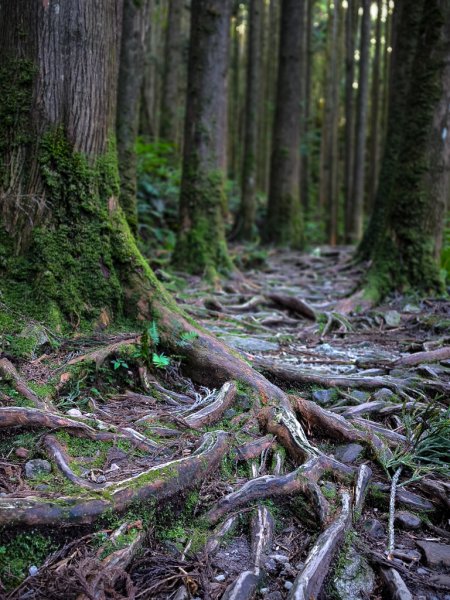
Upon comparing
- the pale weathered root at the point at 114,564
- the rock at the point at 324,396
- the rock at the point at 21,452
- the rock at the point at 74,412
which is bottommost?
the pale weathered root at the point at 114,564

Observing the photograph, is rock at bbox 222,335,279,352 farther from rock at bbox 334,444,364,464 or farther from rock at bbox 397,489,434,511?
rock at bbox 397,489,434,511

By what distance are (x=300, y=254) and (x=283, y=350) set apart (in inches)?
329

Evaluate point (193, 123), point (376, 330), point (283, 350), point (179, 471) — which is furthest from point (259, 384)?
point (193, 123)

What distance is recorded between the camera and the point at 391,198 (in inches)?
287

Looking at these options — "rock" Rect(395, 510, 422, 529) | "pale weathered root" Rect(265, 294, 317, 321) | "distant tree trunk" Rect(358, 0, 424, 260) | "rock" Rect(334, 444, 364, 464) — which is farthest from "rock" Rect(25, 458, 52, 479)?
"distant tree trunk" Rect(358, 0, 424, 260)

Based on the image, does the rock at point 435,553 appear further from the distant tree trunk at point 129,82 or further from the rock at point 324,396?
the distant tree trunk at point 129,82

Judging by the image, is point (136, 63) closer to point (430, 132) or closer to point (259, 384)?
point (430, 132)

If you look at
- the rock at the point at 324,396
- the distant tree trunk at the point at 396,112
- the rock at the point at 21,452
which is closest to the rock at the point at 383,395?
the rock at the point at 324,396

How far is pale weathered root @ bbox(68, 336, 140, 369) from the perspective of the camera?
354 cm

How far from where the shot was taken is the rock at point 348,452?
3.25 meters

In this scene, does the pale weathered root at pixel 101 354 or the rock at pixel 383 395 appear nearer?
the pale weathered root at pixel 101 354

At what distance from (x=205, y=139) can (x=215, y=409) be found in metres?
6.23

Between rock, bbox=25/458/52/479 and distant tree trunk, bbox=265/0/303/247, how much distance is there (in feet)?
38.6

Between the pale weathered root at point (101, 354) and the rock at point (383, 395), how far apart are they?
1781mm
